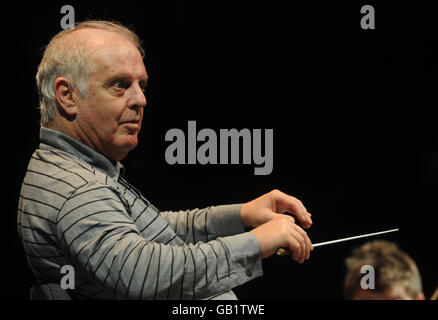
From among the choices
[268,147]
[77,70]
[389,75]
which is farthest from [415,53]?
[77,70]

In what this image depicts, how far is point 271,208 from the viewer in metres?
1.65

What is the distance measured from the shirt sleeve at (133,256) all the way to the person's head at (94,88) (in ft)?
0.75

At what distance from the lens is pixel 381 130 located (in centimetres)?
245

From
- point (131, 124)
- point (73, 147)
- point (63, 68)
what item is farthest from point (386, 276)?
point (63, 68)

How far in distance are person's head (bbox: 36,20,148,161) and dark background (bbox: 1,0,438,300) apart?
0.62 metres

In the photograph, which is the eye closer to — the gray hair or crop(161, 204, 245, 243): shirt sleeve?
the gray hair

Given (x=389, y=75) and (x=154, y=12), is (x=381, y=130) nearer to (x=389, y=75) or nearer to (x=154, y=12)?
(x=389, y=75)

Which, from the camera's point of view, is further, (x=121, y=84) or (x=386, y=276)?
(x=386, y=276)

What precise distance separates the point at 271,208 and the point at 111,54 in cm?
63

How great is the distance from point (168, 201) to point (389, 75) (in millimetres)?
1066

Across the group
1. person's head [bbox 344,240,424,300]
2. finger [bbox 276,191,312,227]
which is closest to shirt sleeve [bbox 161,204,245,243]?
finger [bbox 276,191,312,227]

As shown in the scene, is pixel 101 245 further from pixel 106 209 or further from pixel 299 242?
pixel 299 242

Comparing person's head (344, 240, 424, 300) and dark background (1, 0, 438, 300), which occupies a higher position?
dark background (1, 0, 438, 300)

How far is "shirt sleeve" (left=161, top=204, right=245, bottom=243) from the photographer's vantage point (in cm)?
173
